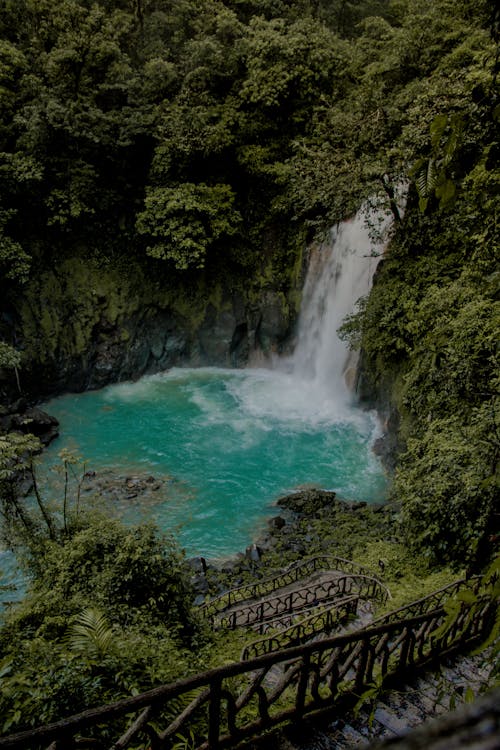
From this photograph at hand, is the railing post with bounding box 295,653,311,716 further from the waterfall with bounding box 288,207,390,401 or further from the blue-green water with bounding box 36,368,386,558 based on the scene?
the waterfall with bounding box 288,207,390,401

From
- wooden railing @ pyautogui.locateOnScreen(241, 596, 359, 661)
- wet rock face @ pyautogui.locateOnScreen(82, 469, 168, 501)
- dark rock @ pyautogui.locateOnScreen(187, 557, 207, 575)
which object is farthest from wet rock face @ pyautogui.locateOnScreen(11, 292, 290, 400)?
wooden railing @ pyautogui.locateOnScreen(241, 596, 359, 661)

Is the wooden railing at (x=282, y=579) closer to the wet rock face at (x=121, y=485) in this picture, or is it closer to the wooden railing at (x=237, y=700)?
the wooden railing at (x=237, y=700)

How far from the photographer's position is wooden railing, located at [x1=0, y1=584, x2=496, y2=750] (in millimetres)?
2688

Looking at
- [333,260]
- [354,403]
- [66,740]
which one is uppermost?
[333,260]

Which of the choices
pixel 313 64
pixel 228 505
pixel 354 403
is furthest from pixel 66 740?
pixel 313 64

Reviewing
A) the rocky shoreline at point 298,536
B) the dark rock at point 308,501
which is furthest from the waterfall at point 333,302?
the rocky shoreline at point 298,536

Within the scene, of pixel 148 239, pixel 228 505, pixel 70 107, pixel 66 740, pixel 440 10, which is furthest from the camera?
pixel 148 239

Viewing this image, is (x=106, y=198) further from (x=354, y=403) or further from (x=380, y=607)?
(x=380, y=607)

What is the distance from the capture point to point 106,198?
62.0ft

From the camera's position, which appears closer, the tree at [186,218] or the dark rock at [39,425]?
the dark rock at [39,425]

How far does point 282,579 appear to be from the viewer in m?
10.3

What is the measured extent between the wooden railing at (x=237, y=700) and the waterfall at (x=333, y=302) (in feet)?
43.0

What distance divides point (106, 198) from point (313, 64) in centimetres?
881

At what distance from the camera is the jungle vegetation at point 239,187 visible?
813 centimetres
